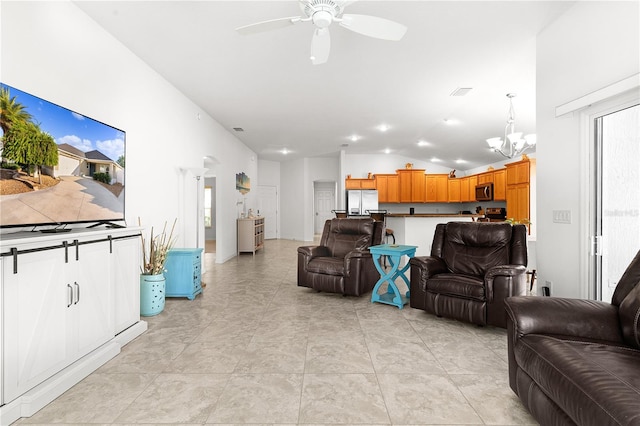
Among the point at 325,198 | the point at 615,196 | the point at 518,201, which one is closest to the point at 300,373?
the point at 615,196

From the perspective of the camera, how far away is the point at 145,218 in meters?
3.79

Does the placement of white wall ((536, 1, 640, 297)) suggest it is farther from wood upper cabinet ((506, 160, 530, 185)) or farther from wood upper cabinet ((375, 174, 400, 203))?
wood upper cabinet ((375, 174, 400, 203))

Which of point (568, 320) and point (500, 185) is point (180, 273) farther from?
point (500, 185)

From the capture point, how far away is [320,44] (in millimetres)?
2590

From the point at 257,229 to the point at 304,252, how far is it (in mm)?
4333

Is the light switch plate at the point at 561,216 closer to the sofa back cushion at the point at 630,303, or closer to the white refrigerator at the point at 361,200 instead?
the sofa back cushion at the point at 630,303

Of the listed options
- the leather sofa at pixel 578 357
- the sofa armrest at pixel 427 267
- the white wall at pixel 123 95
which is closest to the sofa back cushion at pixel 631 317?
the leather sofa at pixel 578 357

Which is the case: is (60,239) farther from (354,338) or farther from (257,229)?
(257,229)

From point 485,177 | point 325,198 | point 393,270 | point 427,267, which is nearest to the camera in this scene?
point 427,267

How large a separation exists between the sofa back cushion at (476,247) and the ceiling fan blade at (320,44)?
2369 mm

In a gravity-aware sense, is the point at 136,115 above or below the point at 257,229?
above

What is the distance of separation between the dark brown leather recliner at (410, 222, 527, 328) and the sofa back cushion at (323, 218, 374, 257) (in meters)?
0.96

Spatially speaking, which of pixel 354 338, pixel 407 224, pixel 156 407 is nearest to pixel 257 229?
pixel 407 224

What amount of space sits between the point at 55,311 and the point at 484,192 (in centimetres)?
863
